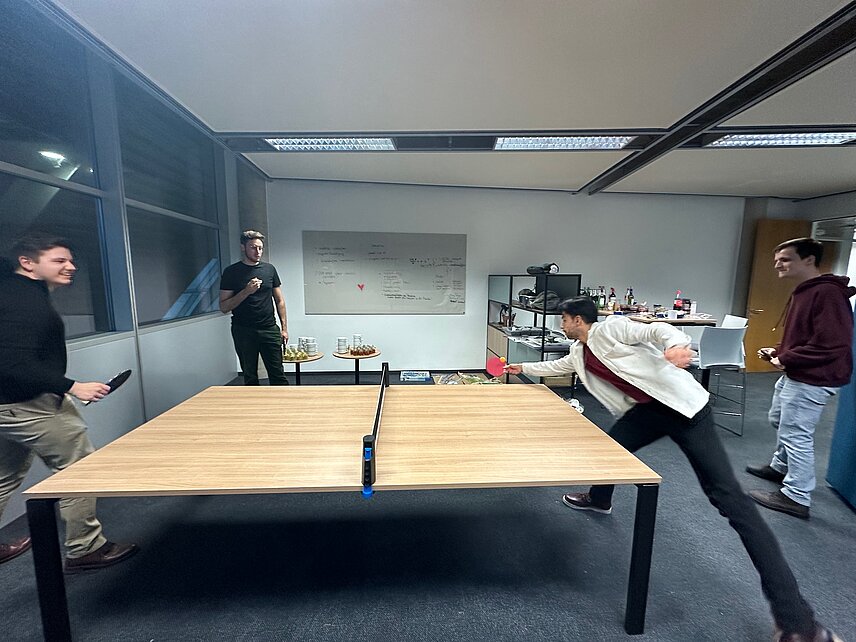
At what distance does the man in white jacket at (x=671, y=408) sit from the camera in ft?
3.88

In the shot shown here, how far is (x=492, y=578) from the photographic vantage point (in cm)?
150

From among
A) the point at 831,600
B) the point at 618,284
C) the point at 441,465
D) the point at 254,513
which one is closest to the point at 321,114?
the point at 441,465

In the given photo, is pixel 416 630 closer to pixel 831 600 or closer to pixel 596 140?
pixel 831 600

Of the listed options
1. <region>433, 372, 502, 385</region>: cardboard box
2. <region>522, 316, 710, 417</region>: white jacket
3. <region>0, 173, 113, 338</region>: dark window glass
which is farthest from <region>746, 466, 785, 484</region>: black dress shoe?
<region>0, 173, 113, 338</region>: dark window glass

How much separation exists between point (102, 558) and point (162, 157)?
9.44ft

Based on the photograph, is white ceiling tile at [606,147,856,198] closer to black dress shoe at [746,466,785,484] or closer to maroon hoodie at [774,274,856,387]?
maroon hoodie at [774,274,856,387]

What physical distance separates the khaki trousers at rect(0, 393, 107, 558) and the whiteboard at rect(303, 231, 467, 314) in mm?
2986

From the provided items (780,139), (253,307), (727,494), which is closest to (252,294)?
(253,307)

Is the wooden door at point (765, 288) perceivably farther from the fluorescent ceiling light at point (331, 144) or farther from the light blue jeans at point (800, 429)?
the fluorescent ceiling light at point (331, 144)

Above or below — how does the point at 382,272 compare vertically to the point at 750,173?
below

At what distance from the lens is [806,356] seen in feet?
5.90

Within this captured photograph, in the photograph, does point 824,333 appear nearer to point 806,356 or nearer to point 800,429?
point 806,356

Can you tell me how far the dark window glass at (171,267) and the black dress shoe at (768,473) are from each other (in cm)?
449

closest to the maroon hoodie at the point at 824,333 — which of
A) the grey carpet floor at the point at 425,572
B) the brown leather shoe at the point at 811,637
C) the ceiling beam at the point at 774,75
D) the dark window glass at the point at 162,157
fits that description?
the grey carpet floor at the point at 425,572
